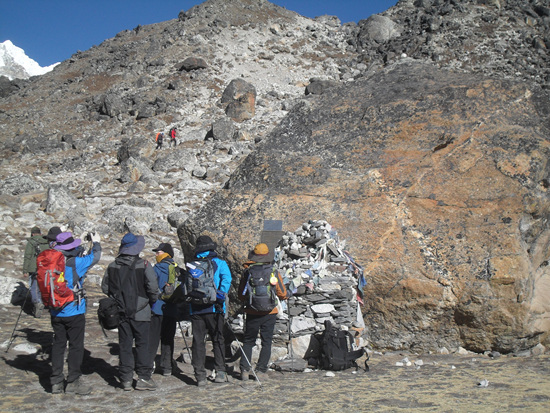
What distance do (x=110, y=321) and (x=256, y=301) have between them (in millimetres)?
1627

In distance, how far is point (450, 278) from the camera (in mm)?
6812

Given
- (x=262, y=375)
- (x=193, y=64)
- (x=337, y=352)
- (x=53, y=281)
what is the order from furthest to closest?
(x=193, y=64), (x=337, y=352), (x=262, y=375), (x=53, y=281)

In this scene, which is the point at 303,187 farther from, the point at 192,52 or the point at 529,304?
the point at 192,52

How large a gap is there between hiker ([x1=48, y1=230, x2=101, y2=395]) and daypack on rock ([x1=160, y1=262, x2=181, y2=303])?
2.98 feet

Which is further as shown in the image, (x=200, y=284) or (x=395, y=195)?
(x=395, y=195)

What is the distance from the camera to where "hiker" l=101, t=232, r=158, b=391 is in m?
4.84

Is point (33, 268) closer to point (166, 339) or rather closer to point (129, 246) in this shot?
point (166, 339)

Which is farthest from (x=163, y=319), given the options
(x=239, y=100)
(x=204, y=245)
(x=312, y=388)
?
(x=239, y=100)

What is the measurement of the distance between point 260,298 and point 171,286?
3.50 feet

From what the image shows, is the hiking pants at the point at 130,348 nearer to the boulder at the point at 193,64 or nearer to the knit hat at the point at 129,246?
the knit hat at the point at 129,246

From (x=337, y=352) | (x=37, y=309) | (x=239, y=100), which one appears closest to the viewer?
(x=337, y=352)

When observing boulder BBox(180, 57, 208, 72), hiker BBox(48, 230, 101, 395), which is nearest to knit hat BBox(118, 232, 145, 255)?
hiker BBox(48, 230, 101, 395)

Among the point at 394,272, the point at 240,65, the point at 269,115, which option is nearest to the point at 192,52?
the point at 240,65

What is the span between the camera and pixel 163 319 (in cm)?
572
